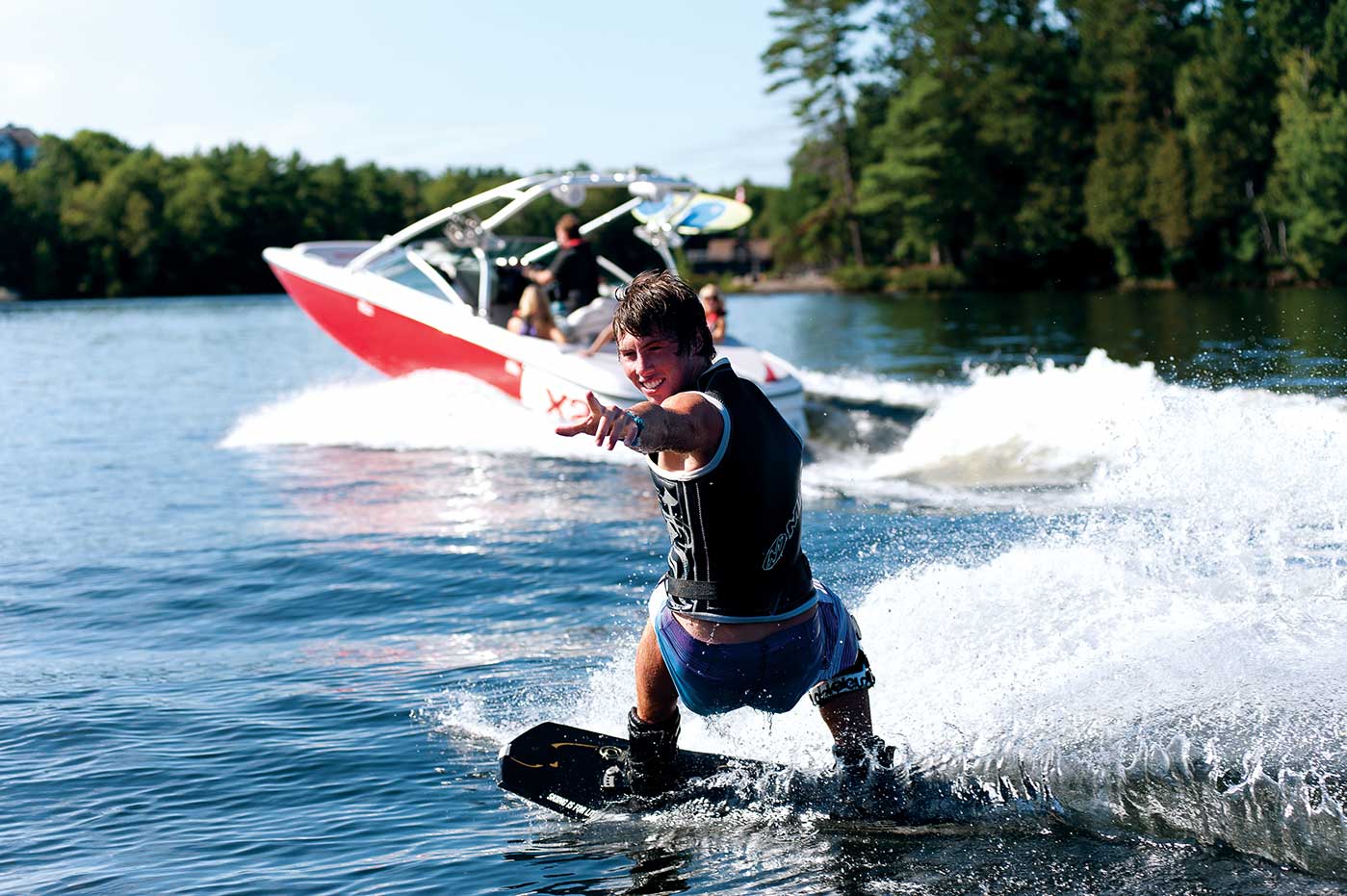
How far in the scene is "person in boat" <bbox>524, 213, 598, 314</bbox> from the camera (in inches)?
→ 552

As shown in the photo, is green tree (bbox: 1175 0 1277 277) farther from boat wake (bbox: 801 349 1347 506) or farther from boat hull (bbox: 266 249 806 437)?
boat hull (bbox: 266 249 806 437)

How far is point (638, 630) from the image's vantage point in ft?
24.3

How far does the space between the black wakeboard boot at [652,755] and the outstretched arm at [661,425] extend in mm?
1131

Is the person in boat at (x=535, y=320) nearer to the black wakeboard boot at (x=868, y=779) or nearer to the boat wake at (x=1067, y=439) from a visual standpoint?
the boat wake at (x=1067, y=439)

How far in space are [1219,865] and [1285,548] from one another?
2.78 metres

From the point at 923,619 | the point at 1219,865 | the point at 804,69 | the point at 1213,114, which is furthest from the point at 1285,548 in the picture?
the point at 804,69

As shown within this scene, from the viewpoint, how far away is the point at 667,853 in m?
4.57

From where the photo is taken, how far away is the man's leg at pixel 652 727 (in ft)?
14.1

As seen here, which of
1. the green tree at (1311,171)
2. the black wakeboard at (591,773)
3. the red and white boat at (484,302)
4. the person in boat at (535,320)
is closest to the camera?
the black wakeboard at (591,773)

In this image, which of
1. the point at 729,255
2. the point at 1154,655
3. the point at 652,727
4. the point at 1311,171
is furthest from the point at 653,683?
the point at 729,255

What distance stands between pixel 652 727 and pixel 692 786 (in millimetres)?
466

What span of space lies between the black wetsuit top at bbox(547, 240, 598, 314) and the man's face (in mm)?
10275

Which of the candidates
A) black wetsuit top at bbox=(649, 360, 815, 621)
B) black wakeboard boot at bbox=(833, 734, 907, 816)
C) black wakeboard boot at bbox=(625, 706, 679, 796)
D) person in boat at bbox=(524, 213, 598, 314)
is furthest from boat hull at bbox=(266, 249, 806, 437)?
black wetsuit top at bbox=(649, 360, 815, 621)

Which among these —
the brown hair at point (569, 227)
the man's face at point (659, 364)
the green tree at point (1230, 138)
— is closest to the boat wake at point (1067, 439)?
the brown hair at point (569, 227)
